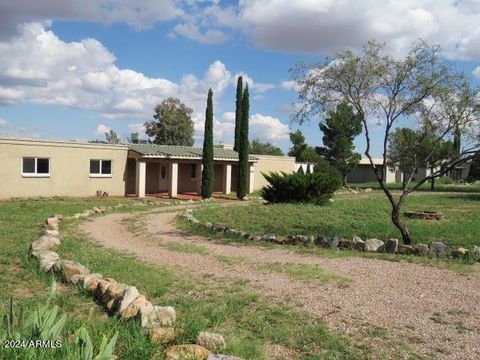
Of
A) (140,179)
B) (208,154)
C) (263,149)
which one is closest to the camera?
(140,179)

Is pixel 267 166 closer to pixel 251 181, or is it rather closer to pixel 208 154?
pixel 251 181

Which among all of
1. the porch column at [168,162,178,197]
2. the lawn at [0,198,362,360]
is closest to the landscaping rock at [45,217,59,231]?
the lawn at [0,198,362,360]

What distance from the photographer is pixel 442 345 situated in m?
4.94

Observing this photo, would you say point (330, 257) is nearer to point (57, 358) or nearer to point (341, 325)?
point (341, 325)

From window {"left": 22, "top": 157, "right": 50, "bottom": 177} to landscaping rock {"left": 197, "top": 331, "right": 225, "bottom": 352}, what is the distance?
69.9ft

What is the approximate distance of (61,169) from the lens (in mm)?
24531

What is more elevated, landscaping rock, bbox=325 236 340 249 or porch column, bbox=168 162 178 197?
porch column, bbox=168 162 178 197

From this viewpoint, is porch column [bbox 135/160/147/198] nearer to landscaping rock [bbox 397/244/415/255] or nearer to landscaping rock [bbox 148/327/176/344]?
landscaping rock [bbox 397/244/415/255]

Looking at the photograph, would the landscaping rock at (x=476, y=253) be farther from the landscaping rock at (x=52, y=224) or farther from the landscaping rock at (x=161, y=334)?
the landscaping rock at (x=52, y=224)

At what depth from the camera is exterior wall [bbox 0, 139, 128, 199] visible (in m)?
22.9

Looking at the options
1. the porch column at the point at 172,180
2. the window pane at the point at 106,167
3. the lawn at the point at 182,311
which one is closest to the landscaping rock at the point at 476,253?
the lawn at the point at 182,311

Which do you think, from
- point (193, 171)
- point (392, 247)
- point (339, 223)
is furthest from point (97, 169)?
point (392, 247)

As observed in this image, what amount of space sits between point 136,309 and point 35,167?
2075cm

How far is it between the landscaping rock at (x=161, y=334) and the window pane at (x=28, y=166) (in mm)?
21171
